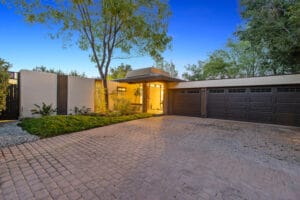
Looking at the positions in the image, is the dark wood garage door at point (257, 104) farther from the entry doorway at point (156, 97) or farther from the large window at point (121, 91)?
Result: the large window at point (121, 91)

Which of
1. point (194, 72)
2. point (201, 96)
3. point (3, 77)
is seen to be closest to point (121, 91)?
point (201, 96)

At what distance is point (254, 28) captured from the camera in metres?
7.48

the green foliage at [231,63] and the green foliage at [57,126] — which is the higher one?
the green foliage at [231,63]

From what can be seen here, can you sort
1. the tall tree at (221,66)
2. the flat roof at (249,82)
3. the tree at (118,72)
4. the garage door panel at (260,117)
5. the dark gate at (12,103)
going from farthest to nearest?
the tree at (118,72), the tall tree at (221,66), the garage door panel at (260,117), the dark gate at (12,103), the flat roof at (249,82)

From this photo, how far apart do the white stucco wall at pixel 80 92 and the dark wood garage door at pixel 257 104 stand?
29.4 feet

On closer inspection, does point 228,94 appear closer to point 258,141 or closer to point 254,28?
point 254,28

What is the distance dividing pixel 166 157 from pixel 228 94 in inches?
325

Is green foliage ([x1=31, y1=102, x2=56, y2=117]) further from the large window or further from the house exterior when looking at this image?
the large window

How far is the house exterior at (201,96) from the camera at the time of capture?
8.58 meters

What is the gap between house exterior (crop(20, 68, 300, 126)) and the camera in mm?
8578

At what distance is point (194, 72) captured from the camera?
24891 mm

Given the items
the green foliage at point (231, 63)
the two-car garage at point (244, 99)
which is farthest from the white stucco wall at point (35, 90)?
the green foliage at point (231, 63)

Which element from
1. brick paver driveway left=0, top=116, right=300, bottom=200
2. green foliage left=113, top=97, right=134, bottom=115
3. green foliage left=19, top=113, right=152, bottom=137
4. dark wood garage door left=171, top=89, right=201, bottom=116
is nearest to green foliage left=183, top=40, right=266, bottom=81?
dark wood garage door left=171, top=89, right=201, bottom=116

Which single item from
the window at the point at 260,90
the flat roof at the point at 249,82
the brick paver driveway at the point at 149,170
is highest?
the flat roof at the point at 249,82
